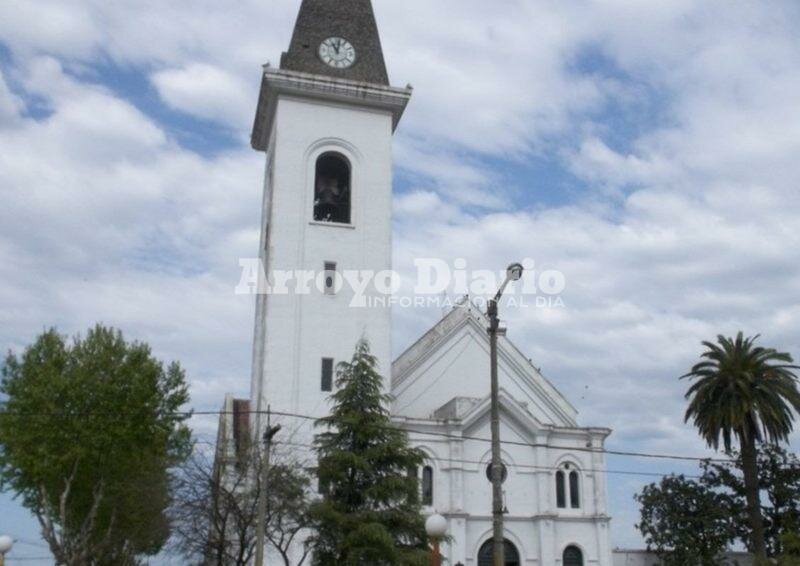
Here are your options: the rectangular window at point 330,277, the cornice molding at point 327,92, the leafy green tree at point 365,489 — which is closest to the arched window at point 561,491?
the leafy green tree at point 365,489

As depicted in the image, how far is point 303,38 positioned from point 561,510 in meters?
21.7

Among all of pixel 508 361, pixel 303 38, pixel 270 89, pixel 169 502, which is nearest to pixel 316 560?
pixel 169 502

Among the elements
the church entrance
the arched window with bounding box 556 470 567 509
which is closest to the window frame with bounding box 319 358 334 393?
the church entrance

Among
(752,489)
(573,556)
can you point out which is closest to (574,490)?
(573,556)

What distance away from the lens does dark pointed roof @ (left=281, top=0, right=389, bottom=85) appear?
1471 inches

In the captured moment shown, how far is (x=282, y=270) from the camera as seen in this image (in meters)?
34.5

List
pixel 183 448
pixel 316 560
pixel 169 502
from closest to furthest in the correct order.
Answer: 1. pixel 316 560
2. pixel 169 502
3. pixel 183 448

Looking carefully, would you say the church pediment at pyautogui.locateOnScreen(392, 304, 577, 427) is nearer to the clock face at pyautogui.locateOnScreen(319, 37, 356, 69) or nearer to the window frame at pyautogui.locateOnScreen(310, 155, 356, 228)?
the window frame at pyautogui.locateOnScreen(310, 155, 356, 228)

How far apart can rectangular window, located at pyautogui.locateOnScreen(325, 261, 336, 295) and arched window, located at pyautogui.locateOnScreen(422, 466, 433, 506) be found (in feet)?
24.9

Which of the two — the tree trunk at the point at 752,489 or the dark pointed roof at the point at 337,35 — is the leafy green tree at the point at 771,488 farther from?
the dark pointed roof at the point at 337,35

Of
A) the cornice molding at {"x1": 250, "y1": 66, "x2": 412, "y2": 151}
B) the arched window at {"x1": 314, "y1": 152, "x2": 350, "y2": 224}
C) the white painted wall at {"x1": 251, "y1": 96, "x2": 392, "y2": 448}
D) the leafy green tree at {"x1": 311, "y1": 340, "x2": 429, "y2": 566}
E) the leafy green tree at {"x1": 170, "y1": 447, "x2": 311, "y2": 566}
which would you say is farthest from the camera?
the arched window at {"x1": 314, "y1": 152, "x2": 350, "y2": 224}

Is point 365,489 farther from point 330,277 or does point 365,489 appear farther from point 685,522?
point 685,522

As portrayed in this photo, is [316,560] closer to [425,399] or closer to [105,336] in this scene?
[425,399]

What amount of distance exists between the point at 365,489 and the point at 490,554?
11589 millimetres
